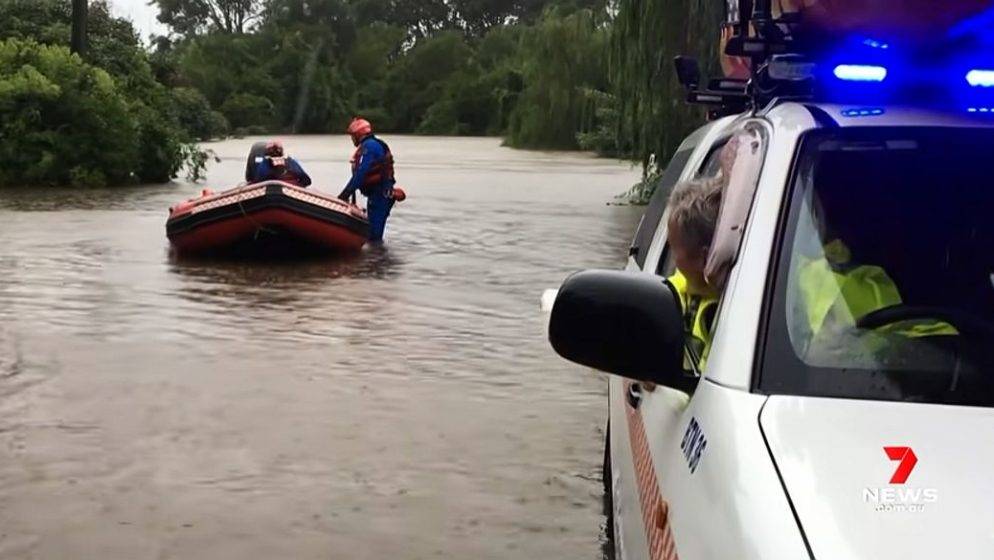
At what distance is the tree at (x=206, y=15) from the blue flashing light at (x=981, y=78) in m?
105

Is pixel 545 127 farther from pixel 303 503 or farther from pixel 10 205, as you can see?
pixel 303 503

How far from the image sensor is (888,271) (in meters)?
3.05

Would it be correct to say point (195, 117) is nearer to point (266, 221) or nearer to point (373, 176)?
point (373, 176)

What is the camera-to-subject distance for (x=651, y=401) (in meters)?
3.32

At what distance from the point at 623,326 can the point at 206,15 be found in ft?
359

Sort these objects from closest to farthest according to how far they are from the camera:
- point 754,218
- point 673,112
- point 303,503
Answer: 1. point 754,218
2. point 303,503
3. point 673,112

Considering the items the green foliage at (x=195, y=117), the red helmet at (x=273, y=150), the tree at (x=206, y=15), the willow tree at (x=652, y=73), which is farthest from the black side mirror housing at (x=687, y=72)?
the tree at (x=206, y=15)

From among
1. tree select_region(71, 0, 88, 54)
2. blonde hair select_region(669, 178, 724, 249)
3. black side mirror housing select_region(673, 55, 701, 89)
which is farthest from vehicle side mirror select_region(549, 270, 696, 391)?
tree select_region(71, 0, 88, 54)

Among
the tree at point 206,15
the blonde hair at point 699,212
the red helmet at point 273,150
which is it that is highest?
the tree at point 206,15

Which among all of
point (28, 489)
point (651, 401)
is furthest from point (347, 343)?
point (651, 401)

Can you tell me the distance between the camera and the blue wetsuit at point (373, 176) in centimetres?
1722

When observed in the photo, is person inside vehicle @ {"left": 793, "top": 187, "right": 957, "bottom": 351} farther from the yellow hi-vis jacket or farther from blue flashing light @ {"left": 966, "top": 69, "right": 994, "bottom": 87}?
blue flashing light @ {"left": 966, "top": 69, "right": 994, "bottom": 87}

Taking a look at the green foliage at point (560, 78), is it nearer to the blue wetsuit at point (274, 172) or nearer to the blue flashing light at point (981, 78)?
the blue wetsuit at point (274, 172)

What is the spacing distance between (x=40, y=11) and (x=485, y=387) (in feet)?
111
